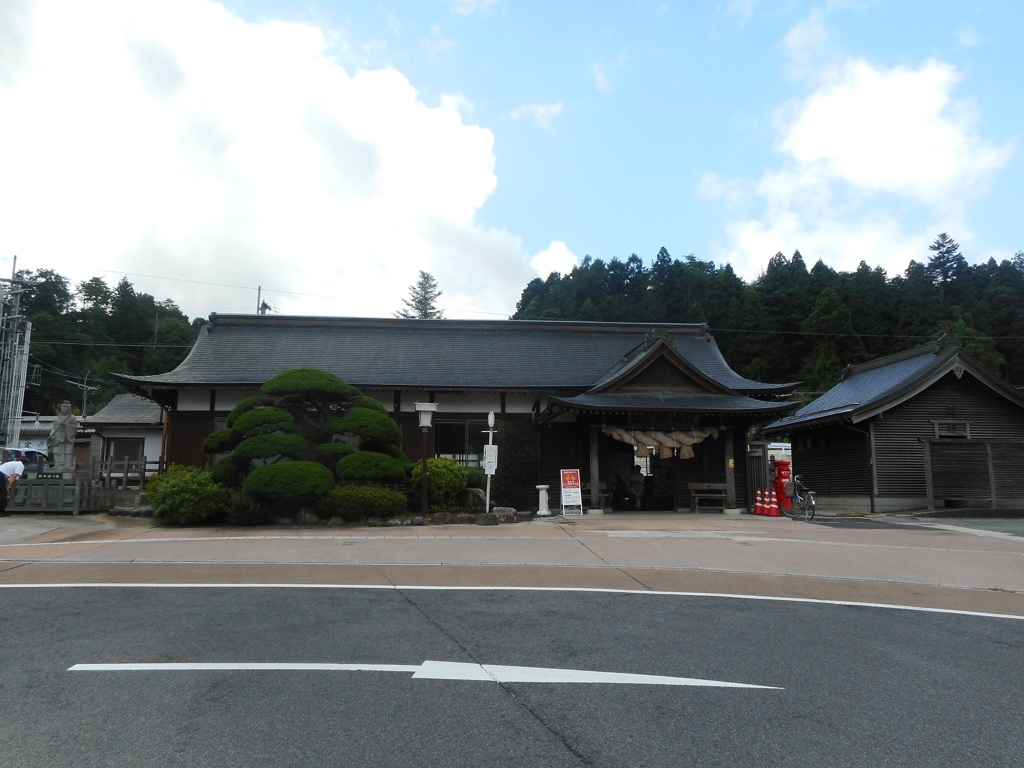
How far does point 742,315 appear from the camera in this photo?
185 feet

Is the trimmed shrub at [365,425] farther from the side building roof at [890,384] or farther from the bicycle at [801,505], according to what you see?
the side building roof at [890,384]

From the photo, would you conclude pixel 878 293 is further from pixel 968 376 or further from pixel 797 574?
pixel 797 574

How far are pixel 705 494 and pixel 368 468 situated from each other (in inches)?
368

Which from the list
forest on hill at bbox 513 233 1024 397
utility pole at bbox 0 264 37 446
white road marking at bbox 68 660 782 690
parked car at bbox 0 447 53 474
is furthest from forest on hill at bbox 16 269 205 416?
white road marking at bbox 68 660 782 690

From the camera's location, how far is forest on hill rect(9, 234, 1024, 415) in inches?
1982

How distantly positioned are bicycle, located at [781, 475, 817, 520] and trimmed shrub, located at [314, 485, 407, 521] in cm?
1050

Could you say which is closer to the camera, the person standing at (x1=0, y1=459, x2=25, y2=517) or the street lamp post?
the street lamp post

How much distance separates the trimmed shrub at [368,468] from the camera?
14831mm

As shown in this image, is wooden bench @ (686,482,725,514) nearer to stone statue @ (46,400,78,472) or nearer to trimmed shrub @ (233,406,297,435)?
trimmed shrub @ (233,406,297,435)

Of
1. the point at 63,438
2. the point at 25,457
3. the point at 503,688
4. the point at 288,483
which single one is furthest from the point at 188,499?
the point at 25,457

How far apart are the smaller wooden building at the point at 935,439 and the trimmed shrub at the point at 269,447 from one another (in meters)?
15.7

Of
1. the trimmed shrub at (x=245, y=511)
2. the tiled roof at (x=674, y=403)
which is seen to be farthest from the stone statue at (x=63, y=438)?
the tiled roof at (x=674, y=403)

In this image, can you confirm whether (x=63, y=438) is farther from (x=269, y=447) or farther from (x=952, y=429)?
(x=952, y=429)

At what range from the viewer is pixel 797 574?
9203 mm
